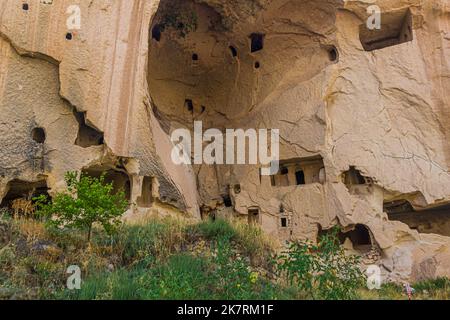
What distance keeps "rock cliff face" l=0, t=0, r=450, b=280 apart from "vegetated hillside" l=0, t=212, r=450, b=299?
2914 millimetres

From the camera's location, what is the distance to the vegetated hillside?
5.16 meters

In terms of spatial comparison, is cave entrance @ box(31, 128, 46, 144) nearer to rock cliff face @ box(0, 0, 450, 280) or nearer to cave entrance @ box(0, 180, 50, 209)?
rock cliff face @ box(0, 0, 450, 280)

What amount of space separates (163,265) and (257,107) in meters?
8.69

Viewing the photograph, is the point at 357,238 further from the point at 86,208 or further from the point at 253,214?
the point at 86,208

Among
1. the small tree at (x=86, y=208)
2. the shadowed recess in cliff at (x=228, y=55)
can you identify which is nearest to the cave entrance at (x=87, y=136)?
the small tree at (x=86, y=208)

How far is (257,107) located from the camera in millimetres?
14062

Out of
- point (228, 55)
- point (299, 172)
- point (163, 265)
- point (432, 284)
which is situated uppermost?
point (228, 55)

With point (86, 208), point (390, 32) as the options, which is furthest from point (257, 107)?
point (86, 208)

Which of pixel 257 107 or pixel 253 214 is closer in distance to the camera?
pixel 253 214

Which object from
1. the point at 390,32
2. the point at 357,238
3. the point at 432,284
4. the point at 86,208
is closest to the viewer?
the point at 86,208

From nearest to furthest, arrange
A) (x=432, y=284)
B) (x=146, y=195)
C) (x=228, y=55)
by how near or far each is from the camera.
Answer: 1. (x=432, y=284)
2. (x=146, y=195)
3. (x=228, y=55)

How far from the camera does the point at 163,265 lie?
6.11 metres

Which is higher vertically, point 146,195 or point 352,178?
point 352,178

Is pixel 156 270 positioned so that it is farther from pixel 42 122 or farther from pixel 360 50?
pixel 360 50
